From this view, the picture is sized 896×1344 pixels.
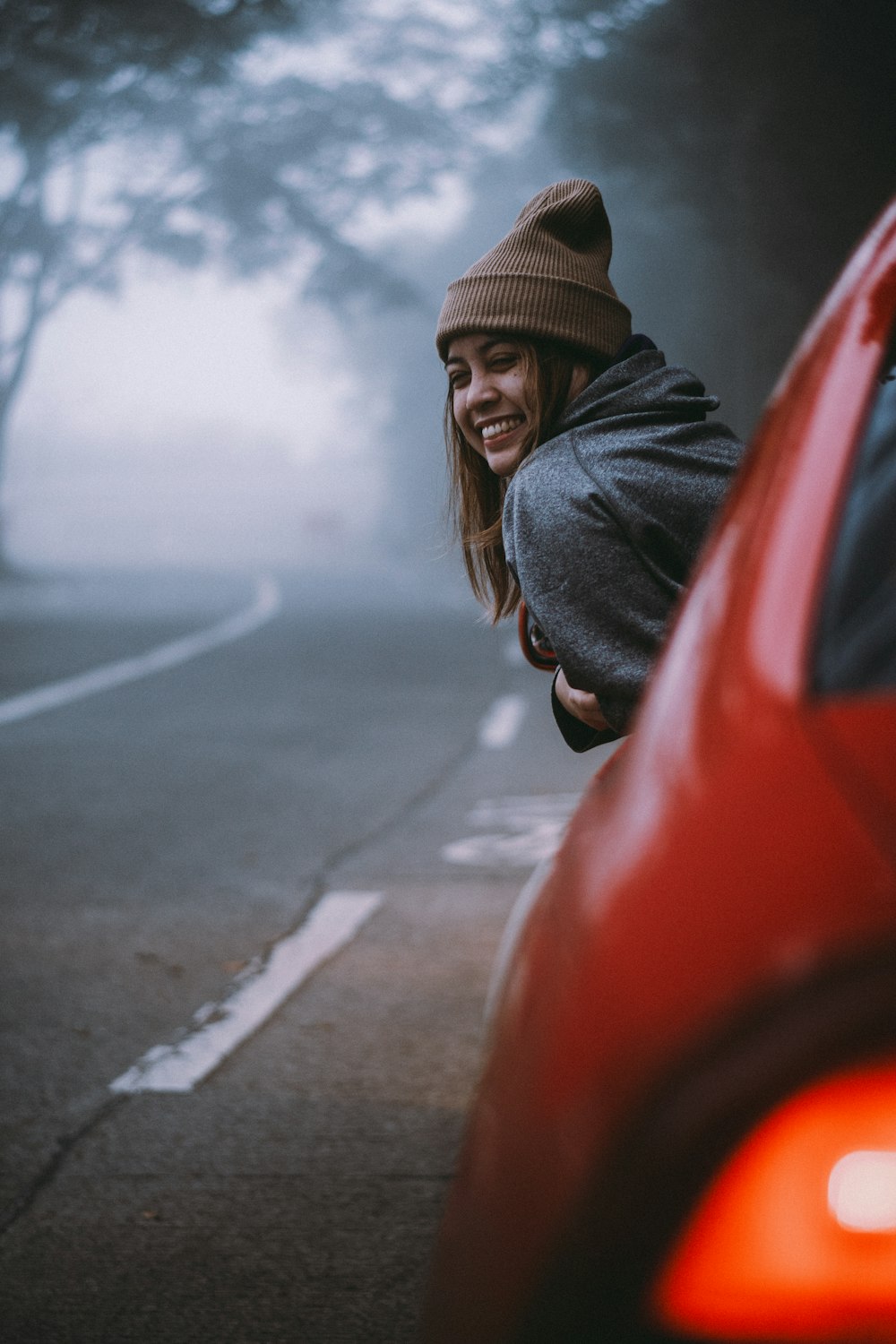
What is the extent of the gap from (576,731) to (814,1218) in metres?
1.39

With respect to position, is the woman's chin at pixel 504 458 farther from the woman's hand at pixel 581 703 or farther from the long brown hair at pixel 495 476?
the woman's hand at pixel 581 703

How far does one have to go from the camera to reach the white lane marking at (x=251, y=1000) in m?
4.02

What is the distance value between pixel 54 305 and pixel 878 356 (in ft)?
102

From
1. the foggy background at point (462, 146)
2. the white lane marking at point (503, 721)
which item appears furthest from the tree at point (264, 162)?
the white lane marking at point (503, 721)

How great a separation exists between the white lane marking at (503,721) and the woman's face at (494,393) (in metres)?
7.44

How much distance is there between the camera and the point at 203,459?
114 meters

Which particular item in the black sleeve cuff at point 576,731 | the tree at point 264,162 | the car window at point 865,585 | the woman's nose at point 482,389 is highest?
the car window at point 865,585

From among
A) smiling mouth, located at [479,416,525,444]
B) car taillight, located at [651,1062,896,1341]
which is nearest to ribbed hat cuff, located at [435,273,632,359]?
smiling mouth, located at [479,416,525,444]

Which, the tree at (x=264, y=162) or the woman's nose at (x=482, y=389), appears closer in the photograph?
the woman's nose at (x=482, y=389)

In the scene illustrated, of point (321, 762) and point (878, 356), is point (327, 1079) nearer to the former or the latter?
point (878, 356)

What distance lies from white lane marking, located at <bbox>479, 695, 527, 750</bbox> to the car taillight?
29.4 ft

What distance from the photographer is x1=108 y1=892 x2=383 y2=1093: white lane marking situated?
13.2 ft

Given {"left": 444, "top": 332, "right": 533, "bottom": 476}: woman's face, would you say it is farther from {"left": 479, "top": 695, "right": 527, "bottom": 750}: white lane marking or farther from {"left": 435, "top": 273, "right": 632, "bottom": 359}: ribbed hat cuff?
{"left": 479, "top": 695, "right": 527, "bottom": 750}: white lane marking

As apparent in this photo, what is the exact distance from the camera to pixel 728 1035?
973mm
